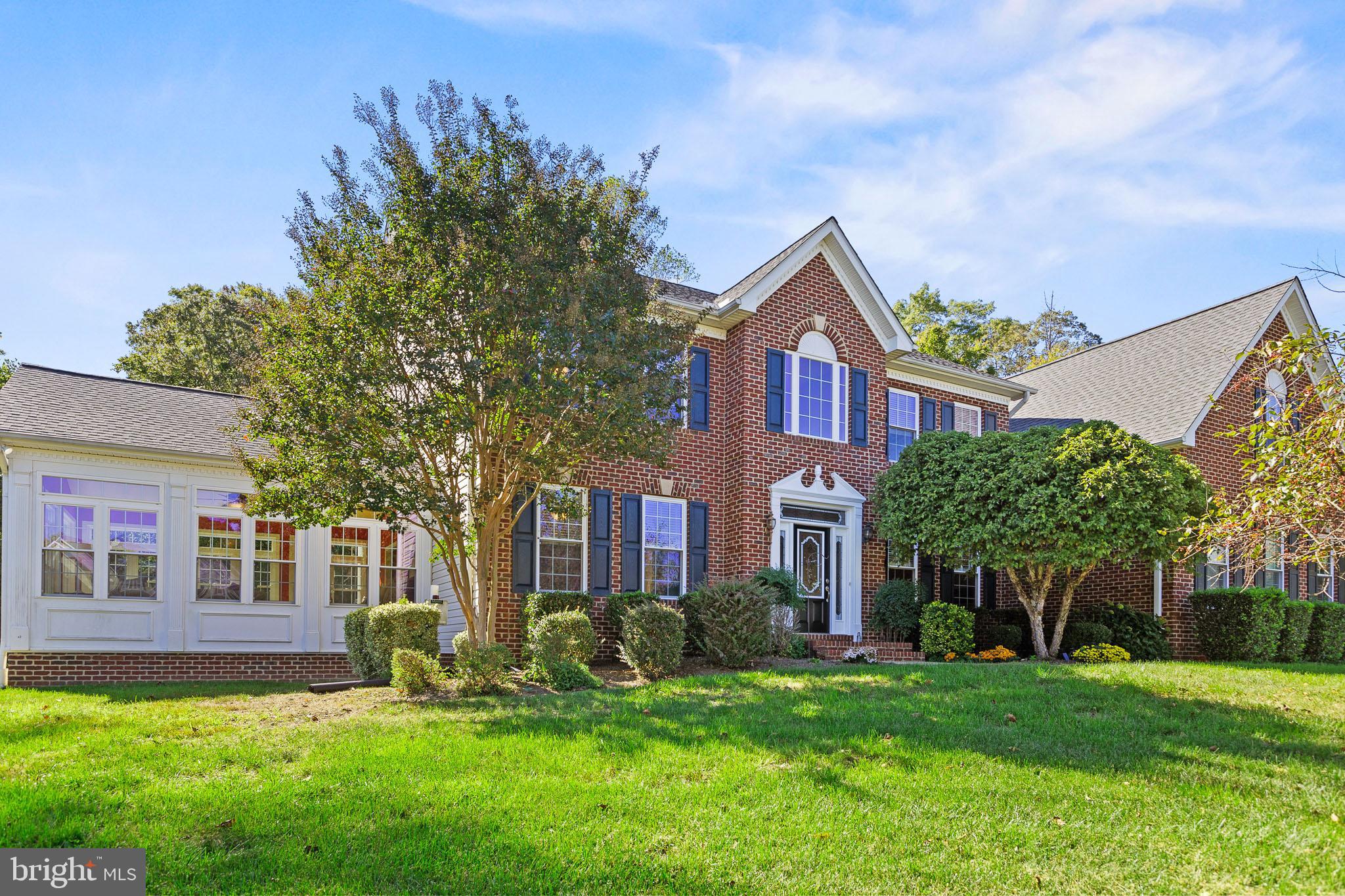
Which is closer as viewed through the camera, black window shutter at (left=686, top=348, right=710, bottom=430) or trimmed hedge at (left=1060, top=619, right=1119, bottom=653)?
black window shutter at (left=686, top=348, right=710, bottom=430)

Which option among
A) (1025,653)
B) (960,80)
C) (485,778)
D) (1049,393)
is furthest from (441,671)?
(1049,393)

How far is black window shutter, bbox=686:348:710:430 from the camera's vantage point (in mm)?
17188

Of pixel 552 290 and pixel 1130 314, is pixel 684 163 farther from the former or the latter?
pixel 1130 314

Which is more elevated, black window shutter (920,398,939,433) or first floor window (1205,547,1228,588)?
black window shutter (920,398,939,433)

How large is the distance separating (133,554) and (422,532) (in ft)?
15.0

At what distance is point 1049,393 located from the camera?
25578 millimetres

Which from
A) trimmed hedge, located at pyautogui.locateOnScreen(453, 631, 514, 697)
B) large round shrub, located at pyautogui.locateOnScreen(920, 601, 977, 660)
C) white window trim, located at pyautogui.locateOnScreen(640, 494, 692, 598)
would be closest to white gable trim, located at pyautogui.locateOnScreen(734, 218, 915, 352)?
white window trim, located at pyautogui.locateOnScreen(640, 494, 692, 598)

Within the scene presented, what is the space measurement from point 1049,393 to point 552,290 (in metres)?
18.7

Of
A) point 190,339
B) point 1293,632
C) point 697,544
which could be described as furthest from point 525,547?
point 190,339

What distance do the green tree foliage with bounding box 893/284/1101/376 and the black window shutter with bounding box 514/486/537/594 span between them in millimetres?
17616

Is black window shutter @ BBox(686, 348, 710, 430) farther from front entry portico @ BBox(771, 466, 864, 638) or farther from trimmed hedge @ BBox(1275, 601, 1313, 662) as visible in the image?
trimmed hedge @ BBox(1275, 601, 1313, 662)

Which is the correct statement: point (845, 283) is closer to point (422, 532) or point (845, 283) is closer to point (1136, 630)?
point (1136, 630)

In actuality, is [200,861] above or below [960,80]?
below

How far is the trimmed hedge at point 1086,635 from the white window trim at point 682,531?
733 centimetres
